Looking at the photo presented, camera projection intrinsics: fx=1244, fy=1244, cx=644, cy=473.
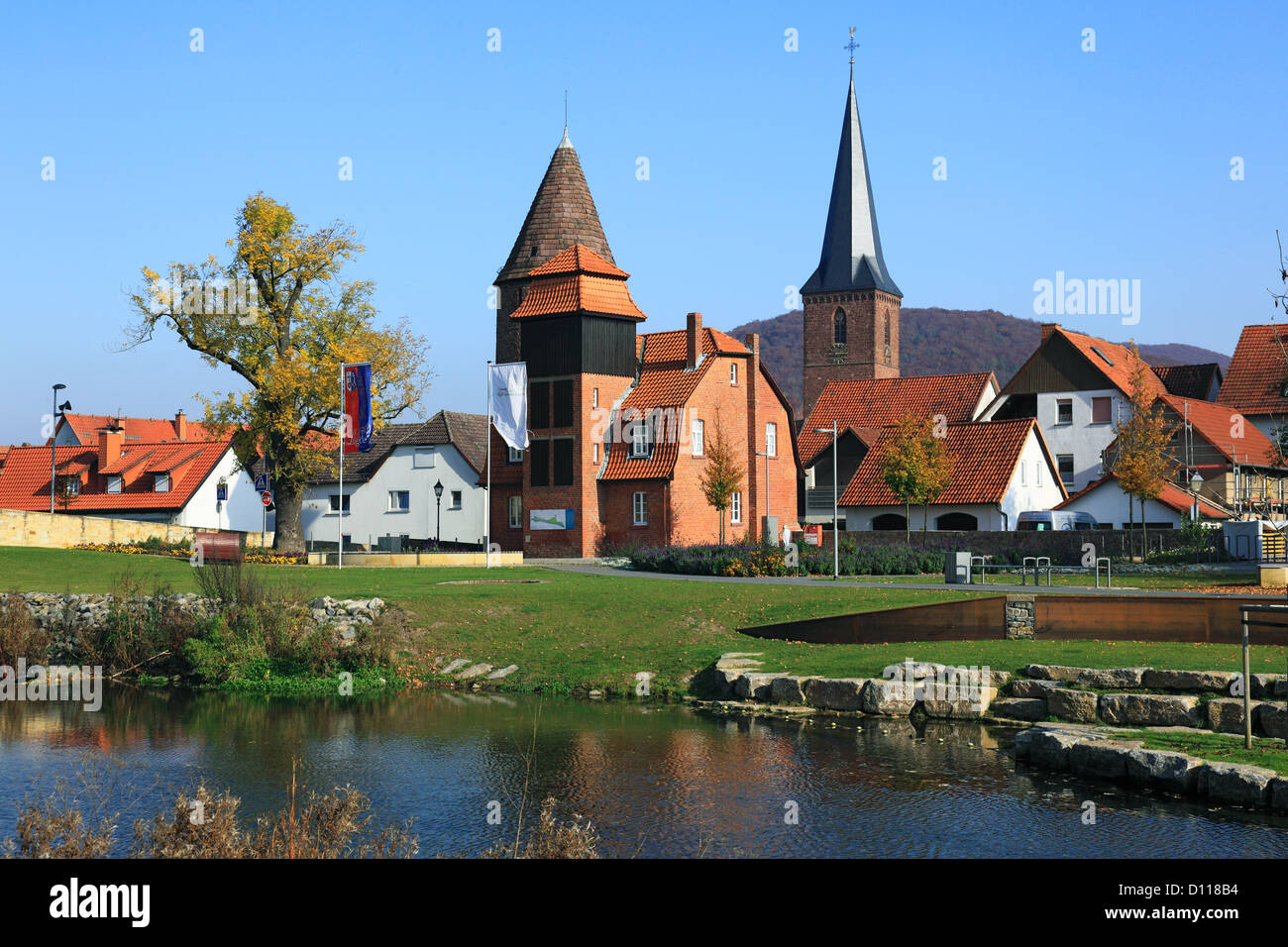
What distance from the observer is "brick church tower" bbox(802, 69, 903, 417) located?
110812mm

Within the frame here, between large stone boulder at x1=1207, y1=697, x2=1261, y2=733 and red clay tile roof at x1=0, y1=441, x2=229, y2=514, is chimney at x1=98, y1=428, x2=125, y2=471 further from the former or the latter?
large stone boulder at x1=1207, y1=697, x2=1261, y2=733

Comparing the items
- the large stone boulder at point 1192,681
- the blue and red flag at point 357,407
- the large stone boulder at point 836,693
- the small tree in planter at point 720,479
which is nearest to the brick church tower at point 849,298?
the small tree in planter at point 720,479

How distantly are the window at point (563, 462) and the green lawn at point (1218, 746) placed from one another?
43.2 m

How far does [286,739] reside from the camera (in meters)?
19.5

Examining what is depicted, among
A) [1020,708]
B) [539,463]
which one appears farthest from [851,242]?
[1020,708]

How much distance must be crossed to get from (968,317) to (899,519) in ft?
458

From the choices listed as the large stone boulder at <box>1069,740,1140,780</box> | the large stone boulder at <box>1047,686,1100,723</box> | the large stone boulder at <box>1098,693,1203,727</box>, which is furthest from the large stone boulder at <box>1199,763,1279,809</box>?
the large stone boulder at <box>1047,686,1100,723</box>

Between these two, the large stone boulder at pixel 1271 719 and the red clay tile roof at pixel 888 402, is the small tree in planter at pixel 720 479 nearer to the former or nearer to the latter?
the red clay tile roof at pixel 888 402

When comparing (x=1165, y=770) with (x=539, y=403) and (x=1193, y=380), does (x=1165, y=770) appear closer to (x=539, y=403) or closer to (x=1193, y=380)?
(x=539, y=403)

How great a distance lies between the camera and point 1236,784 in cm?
1386

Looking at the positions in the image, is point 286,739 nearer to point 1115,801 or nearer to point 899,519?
point 1115,801

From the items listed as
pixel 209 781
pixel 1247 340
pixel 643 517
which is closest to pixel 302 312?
pixel 643 517

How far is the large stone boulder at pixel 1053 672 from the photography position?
19953 mm
